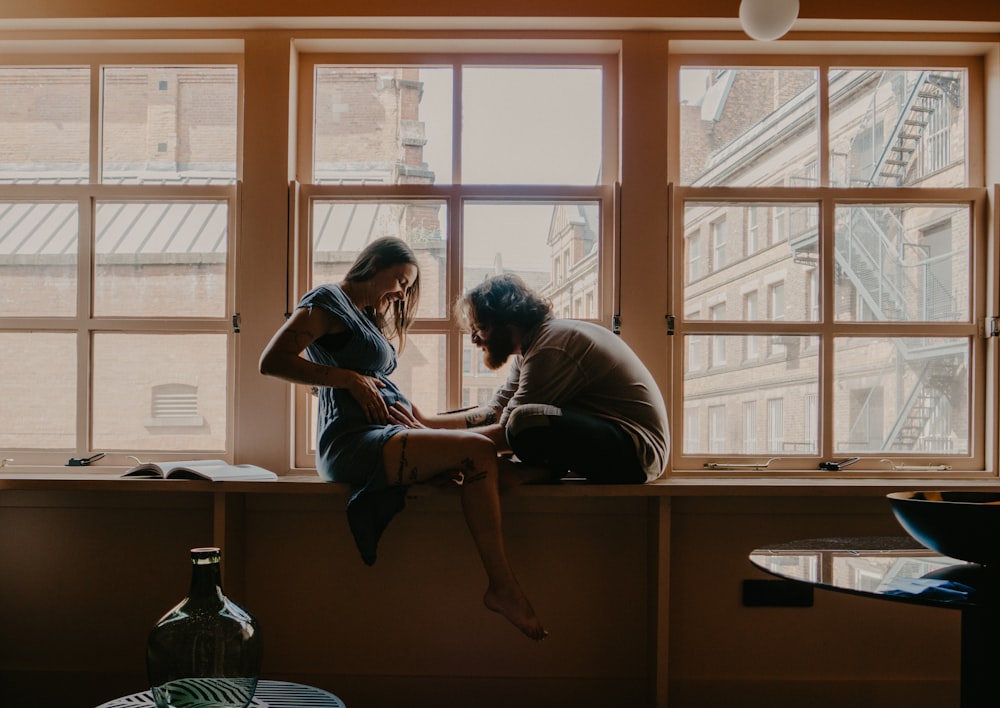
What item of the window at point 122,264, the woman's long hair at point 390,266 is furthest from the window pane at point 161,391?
the woman's long hair at point 390,266

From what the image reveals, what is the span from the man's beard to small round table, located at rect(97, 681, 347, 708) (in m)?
1.28

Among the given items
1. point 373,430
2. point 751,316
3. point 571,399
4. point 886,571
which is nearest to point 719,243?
point 751,316

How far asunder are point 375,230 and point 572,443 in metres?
1.12

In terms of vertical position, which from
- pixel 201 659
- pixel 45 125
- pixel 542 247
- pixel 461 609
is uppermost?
pixel 45 125

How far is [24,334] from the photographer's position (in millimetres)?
2891

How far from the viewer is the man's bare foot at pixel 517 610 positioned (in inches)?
86.0

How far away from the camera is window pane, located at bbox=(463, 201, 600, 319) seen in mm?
2881

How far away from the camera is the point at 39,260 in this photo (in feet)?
9.59

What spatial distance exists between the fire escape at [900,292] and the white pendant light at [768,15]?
82 cm

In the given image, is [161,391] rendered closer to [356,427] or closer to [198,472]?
[198,472]

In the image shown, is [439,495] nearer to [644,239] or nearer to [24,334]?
[644,239]

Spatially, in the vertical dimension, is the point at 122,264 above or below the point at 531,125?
below

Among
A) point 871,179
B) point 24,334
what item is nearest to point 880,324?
point 871,179

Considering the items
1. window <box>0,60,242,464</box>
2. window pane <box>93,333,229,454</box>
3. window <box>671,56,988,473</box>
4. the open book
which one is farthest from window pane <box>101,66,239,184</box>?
window <box>671,56,988,473</box>
